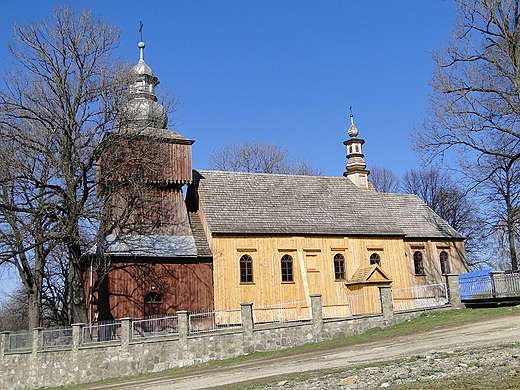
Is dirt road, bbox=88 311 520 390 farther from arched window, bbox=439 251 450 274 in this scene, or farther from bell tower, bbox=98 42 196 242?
arched window, bbox=439 251 450 274

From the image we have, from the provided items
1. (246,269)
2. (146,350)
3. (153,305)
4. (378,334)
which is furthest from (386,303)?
(153,305)

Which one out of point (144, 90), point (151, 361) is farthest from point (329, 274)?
point (144, 90)

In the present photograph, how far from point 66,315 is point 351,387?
27250 mm

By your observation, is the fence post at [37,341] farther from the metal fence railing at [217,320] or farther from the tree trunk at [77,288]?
the metal fence railing at [217,320]

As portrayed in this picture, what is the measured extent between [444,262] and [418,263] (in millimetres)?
1935

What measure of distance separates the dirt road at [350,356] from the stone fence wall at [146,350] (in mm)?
1781

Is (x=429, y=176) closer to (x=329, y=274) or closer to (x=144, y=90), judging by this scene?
(x=329, y=274)

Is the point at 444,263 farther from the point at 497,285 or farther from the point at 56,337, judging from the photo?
the point at 56,337

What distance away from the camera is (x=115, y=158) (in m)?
22.6

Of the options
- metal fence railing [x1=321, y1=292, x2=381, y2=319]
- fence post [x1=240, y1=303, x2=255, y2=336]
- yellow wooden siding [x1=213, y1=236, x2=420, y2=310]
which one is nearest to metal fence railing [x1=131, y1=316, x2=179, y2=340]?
fence post [x1=240, y1=303, x2=255, y2=336]

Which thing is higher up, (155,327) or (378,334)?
(155,327)

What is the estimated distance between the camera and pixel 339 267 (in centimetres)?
2742

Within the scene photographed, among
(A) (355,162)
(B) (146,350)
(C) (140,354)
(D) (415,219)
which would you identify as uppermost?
(A) (355,162)

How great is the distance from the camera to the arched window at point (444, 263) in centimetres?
3120
